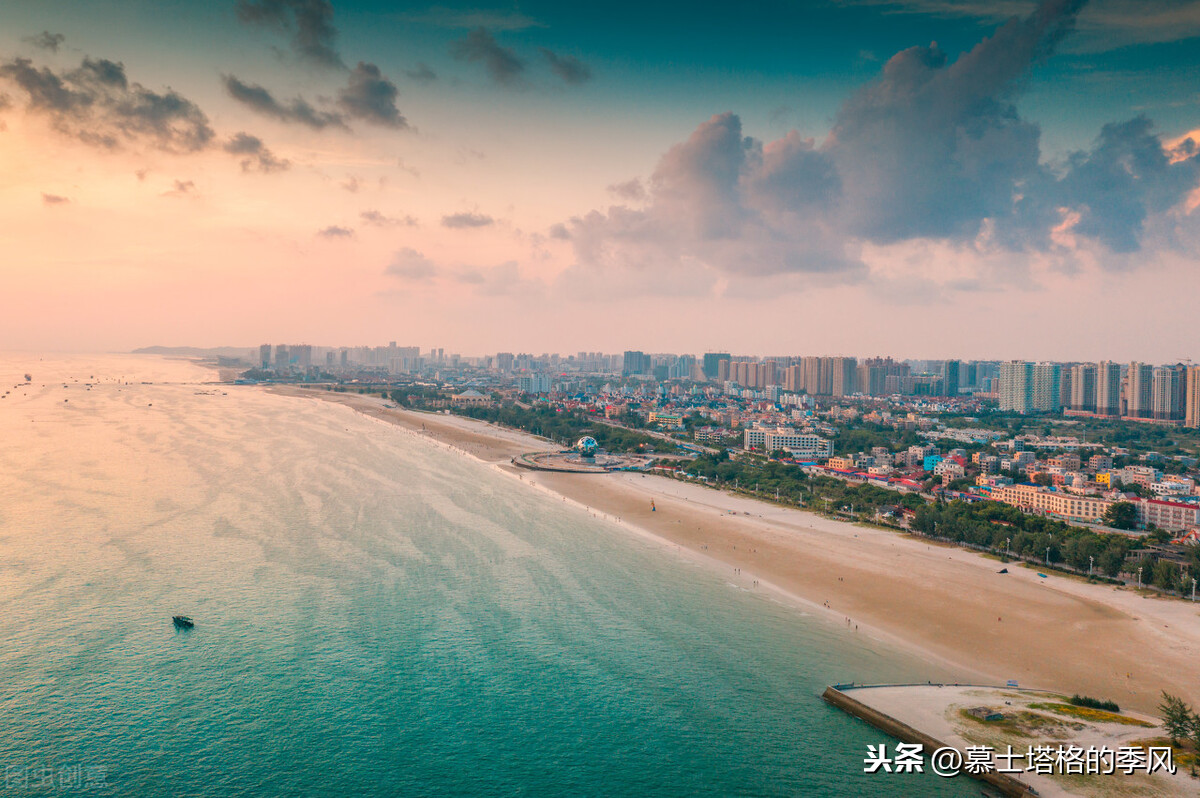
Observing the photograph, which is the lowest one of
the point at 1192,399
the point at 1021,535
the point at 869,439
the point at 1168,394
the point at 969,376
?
the point at 1021,535

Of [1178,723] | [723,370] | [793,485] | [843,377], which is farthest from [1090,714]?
[723,370]

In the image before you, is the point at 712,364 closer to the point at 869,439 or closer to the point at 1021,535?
the point at 869,439

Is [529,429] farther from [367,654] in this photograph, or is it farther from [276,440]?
[367,654]

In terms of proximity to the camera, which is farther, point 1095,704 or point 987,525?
point 987,525

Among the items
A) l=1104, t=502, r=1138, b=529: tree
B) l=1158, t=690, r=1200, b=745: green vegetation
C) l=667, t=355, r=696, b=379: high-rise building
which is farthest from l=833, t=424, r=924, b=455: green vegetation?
l=667, t=355, r=696, b=379: high-rise building

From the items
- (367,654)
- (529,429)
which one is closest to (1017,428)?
(529,429)

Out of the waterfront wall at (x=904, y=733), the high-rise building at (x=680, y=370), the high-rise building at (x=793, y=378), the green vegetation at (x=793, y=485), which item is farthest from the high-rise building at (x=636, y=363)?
the waterfront wall at (x=904, y=733)

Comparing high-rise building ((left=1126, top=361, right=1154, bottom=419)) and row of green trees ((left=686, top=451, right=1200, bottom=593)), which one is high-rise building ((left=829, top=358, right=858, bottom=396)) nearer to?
high-rise building ((left=1126, top=361, right=1154, bottom=419))
